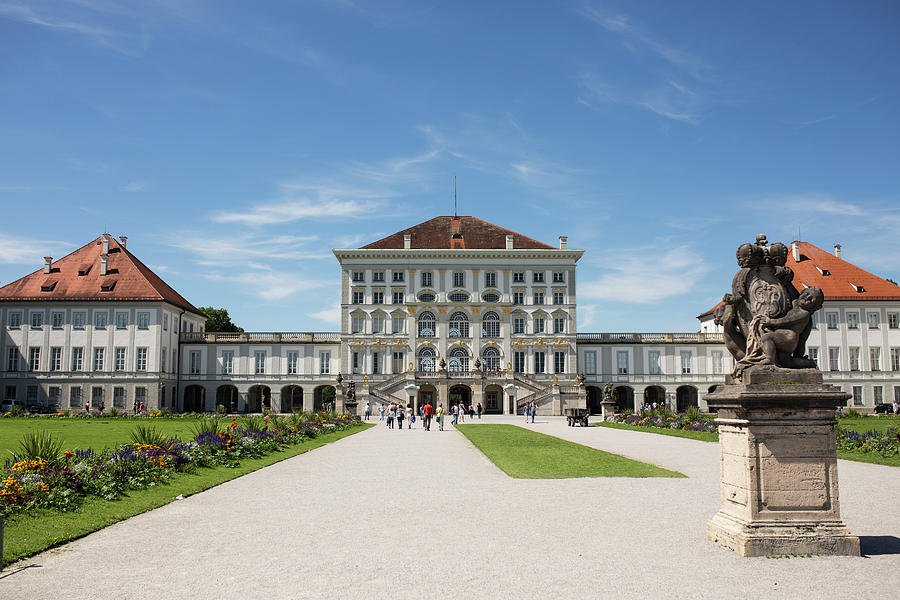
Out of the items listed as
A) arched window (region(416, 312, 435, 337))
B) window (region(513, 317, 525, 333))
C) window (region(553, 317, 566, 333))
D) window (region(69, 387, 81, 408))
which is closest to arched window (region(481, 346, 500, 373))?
window (region(513, 317, 525, 333))

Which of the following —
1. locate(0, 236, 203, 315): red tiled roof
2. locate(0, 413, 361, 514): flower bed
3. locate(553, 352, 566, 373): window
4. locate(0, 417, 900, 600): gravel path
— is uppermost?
locate(0, 236, 203, 315): red tiled roof

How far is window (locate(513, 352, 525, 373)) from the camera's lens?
225ft

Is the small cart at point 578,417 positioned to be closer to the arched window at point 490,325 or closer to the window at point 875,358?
the arched window at point 490,325

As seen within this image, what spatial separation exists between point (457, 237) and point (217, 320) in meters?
31.4

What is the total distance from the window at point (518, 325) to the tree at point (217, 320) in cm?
3529

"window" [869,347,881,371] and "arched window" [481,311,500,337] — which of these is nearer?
"window" [869,347,881,371]

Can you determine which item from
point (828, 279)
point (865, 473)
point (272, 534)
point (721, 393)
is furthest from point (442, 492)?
point (828, 279)

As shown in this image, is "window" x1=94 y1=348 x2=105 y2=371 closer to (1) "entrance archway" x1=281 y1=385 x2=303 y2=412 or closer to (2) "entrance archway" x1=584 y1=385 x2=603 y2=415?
(1) "entrance archway" x1=281 y1=385 x2=303 y2=412

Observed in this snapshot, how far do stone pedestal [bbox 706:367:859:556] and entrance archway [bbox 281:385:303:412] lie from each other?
210 ft

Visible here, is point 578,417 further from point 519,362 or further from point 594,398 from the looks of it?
point 594,398

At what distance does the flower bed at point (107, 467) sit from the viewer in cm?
1069

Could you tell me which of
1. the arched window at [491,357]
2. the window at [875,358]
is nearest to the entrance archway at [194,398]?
the arched window at [491,357]

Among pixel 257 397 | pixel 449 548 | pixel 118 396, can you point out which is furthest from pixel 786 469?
pixel 257 397

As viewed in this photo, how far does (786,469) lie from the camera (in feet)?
26.2
